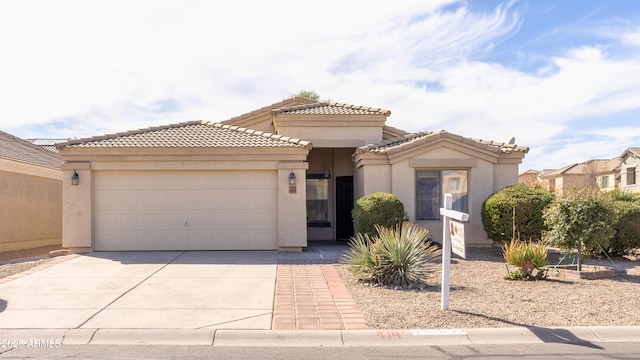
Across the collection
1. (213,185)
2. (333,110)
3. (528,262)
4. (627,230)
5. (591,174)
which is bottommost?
(528,262)

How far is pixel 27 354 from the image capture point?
5574 millimetres

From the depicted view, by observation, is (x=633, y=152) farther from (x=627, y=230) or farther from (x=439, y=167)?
(x=439, y=167)

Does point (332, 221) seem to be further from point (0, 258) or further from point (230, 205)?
point (0, 258)

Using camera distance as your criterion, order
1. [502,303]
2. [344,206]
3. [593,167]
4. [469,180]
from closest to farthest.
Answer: [502,303], [469,180], [344,206], [593,167]

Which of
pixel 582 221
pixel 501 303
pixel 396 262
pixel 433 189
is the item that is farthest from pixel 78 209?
pixel 582 221

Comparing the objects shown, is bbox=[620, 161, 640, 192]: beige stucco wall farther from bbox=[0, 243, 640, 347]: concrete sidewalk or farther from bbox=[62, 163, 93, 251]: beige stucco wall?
bbox=[62, 163, 93, 251]: beige stucco wall

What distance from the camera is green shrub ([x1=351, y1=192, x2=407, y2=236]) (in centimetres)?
1240

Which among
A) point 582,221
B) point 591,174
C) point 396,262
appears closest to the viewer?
point 396,262

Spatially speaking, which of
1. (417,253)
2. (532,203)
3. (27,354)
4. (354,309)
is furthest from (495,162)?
(27,354)

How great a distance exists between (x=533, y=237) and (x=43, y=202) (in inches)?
668

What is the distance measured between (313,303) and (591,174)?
147ft

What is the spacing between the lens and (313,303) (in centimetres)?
767

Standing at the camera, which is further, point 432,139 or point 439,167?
point 439,167

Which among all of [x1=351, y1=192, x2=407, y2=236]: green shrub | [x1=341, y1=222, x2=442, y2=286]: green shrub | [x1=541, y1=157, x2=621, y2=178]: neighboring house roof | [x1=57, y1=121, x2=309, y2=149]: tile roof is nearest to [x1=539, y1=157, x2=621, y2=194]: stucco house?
[x1=541, y1=157, x2=621, y2=178]: neighboring house roof
